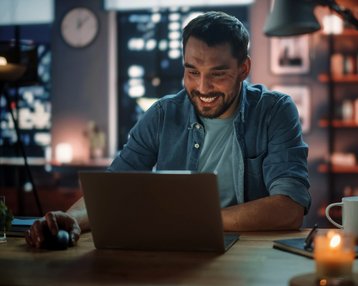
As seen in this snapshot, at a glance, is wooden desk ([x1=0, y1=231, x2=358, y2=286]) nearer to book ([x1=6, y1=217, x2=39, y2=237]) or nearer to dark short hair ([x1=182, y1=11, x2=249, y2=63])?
book ([x1=6, y1=217, x2=39, y2=237])

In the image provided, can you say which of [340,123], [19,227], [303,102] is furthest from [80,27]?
[19,227]

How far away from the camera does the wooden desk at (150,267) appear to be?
1.15 meters

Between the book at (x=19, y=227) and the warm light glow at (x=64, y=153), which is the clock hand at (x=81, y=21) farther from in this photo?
the book at (x=19, y=227)

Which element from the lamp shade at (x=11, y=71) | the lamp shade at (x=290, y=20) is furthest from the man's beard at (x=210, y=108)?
the lamp shade at (x=11, y=71)

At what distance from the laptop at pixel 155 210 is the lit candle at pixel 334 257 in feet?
0.91

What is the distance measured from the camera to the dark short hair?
1987 millimetres

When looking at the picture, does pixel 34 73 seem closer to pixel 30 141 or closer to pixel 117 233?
pixel 117 233

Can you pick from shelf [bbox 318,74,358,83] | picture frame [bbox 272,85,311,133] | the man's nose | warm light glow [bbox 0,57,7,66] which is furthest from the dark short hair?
picture frame [bbox 272,85,311,133]

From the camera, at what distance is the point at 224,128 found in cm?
211

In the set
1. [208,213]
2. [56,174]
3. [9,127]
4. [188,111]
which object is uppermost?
[188,111]

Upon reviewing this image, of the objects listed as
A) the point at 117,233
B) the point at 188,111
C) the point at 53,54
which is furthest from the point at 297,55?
the point at 117,233

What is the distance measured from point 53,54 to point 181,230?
583 centimetres

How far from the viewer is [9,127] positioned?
716 centimetres

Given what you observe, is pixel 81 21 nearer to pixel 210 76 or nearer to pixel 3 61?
pixel 3 61
